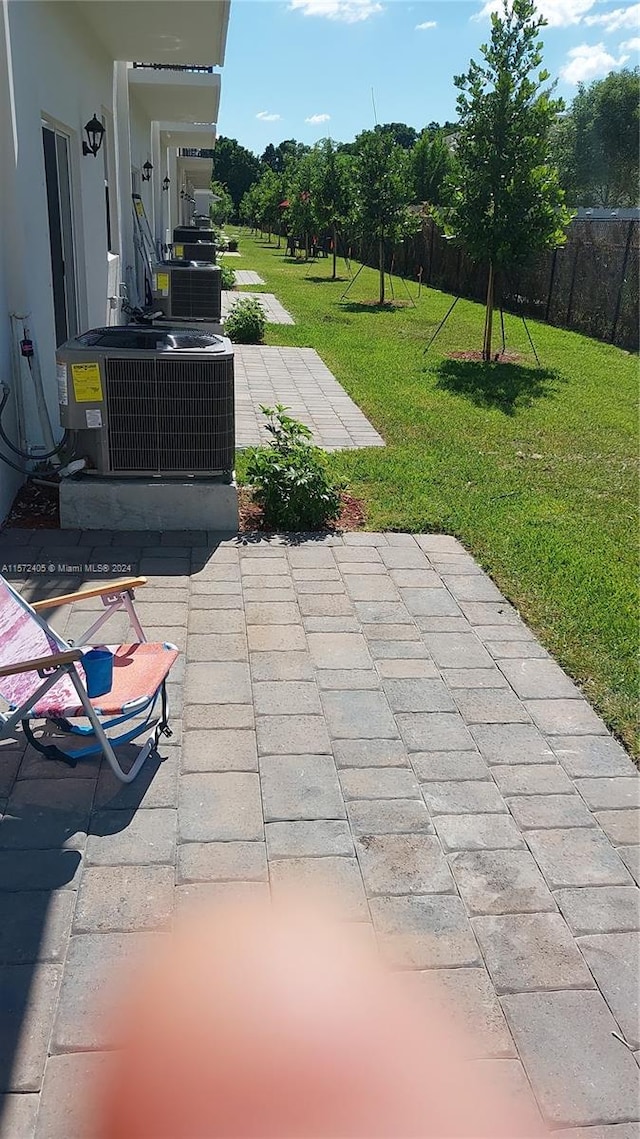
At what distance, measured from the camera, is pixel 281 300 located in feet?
65.4

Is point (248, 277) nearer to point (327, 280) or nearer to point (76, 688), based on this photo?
point (327, 280)

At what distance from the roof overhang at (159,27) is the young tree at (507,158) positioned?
419 centimetres

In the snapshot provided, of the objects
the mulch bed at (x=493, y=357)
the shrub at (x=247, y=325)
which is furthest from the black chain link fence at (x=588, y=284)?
the shrub at (x=247, y=325)

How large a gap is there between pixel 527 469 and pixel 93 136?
5.16 m

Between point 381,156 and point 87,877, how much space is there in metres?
18.5

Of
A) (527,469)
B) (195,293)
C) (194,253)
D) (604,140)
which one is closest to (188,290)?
(195,293)

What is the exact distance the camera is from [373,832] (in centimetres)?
302

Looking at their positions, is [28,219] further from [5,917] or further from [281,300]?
[281,300]

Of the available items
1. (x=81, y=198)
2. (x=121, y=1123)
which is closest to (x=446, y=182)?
(x=81, y=198)

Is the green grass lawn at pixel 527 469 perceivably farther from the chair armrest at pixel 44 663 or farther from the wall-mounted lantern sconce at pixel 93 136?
the wall-mounted lantern sconce at pixel 93 136

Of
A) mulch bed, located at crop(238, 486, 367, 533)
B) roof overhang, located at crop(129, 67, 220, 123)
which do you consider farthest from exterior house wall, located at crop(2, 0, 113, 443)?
roof overhang, located at crop(129, 67, 220, 123)

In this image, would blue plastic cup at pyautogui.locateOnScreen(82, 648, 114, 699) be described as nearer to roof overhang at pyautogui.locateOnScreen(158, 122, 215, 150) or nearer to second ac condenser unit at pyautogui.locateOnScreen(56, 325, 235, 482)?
second ac condenser unit at pyautogui.locateOnScreen(56, 325, 235, 482)

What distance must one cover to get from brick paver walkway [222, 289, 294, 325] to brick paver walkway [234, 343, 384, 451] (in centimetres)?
315

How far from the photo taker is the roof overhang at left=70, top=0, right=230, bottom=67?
675cm
